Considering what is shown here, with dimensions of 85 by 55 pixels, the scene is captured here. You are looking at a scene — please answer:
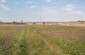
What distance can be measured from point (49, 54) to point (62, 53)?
1261 mm

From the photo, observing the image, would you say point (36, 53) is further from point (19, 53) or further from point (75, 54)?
point (75, 54)

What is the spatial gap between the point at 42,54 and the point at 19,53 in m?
2.01

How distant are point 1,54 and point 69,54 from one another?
5.57 metres

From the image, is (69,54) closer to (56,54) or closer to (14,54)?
(56,54)

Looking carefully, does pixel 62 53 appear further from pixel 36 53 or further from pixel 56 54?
pixel 36 53

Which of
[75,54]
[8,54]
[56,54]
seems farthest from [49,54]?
[8,54]

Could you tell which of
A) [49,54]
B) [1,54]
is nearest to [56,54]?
[49,54]

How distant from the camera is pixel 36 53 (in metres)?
18.7

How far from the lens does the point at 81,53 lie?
18969mm

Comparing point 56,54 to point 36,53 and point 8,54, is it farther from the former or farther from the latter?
point 8,54

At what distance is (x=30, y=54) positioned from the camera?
18500 millimetres

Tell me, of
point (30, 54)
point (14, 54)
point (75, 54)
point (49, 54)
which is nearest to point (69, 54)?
point (75, 54)

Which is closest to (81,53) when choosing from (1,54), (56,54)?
(56,54)

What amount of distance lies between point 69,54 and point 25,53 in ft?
12.3
